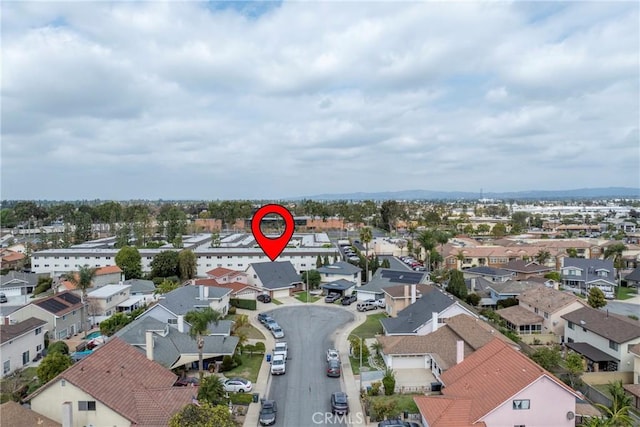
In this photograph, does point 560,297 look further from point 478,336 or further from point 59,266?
point 59,266

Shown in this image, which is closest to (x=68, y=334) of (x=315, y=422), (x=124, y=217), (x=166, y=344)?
(x=166, y=344)

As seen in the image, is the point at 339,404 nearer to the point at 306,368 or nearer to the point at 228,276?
the point at 306,368

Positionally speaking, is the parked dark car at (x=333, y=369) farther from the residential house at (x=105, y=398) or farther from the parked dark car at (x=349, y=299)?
the parked dark car at (x=349, y=299)

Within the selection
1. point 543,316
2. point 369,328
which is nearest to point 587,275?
point 543,316

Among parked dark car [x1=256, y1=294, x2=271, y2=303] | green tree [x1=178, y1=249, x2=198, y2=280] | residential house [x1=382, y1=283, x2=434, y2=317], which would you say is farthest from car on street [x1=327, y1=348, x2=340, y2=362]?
green tree [x1=178, y1=249, x2=198, y2=280]

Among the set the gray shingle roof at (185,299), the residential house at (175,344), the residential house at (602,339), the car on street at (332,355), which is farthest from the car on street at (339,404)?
the residential house at (602,339)

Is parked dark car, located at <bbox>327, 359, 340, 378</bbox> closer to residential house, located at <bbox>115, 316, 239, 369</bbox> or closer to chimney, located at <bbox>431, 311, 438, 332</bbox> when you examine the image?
residential house, located at <bbox>115, 316, 239, 369</bbox>
